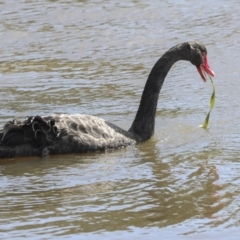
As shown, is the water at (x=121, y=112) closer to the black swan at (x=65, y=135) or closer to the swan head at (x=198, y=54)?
the black swan at (x=65, y=135)

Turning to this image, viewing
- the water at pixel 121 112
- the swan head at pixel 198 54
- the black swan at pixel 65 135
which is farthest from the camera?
the swan head at pixel 198 54

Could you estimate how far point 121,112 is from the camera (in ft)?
26.8

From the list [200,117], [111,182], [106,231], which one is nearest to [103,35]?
[200,117]

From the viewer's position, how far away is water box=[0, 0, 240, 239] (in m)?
5.32

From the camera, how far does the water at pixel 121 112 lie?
532cm

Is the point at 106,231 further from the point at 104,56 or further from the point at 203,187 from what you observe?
the point at 104,56

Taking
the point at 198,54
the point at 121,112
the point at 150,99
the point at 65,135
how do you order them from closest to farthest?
the point at 65,135
the point at 150,99
the point at 198,54
the point at 121,112

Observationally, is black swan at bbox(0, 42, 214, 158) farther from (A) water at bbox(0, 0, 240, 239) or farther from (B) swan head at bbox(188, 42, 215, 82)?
(B) swan head at bbox(188, 42, 215, 82)

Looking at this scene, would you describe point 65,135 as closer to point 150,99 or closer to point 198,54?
point 150,99

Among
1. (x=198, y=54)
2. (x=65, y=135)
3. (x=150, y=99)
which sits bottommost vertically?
(x=65, y=135)

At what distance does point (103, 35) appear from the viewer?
1117 cm

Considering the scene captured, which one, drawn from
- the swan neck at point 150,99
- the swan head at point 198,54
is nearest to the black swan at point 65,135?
the swan neck at point 150,99

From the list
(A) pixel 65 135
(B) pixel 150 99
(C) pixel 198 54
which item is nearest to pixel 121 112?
(B) pixel 150 99

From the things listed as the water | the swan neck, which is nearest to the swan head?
the swan neck
